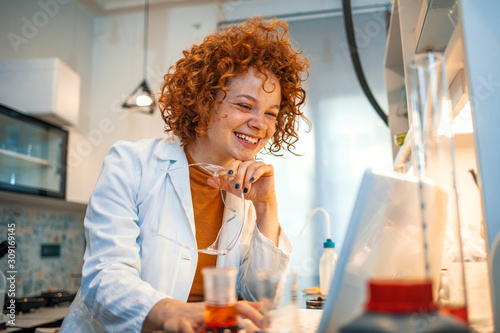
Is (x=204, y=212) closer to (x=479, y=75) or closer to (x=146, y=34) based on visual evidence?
(x=479, y=75)

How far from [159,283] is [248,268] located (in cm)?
25

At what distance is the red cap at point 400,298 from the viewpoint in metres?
0.36

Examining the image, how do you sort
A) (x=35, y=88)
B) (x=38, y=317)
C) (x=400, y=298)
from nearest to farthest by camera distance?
(x=400, y=298), (x=38, y=317), (x=35, y=88)

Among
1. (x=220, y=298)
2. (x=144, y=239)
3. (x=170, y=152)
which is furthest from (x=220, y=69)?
(x=220, y=298)

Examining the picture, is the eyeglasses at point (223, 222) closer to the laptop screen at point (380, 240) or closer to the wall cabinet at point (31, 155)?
the laptop screen at point (380, 240)

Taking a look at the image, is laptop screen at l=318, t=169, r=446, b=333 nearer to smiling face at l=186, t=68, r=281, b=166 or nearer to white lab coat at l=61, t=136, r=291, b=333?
white lab coat at l=61, t=136, r=291, b=333

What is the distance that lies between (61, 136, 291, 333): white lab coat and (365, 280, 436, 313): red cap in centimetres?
49

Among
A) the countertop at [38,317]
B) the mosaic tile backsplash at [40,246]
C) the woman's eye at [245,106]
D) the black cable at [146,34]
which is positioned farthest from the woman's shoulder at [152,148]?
the black cable at [146,34]

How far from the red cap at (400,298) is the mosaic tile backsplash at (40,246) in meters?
2.75

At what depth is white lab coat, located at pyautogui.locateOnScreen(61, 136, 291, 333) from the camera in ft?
2.70

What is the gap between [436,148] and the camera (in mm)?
498

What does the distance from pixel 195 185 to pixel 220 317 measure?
0.73 metres

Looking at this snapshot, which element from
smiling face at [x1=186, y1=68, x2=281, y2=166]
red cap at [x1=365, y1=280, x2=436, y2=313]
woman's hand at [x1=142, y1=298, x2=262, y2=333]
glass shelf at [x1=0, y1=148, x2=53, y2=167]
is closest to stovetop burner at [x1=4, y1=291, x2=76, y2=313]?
glass shelf at [x1=0, y1=148, x2=53, y2=167]

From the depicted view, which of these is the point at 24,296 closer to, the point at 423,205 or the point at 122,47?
the point at 122,47
